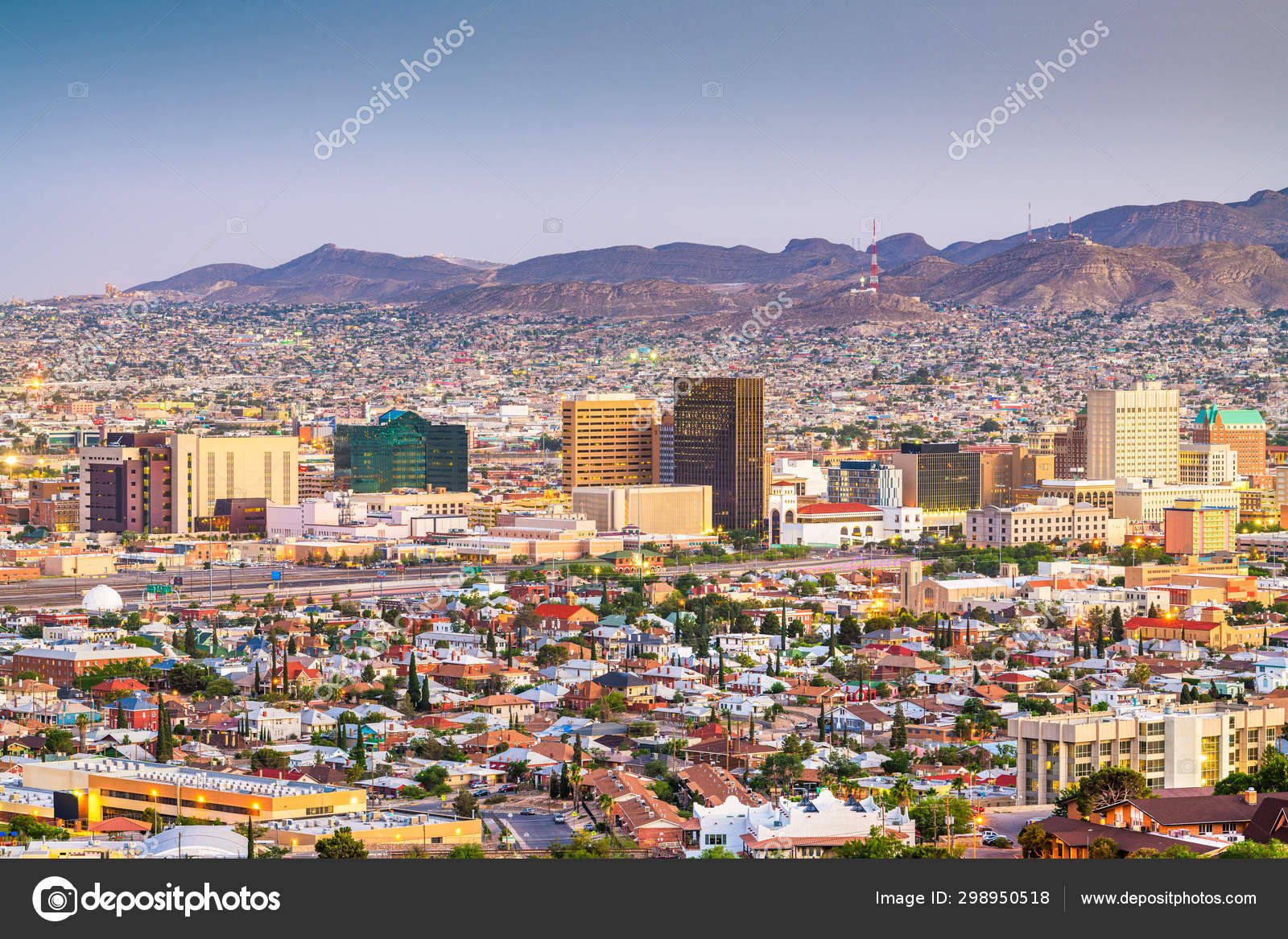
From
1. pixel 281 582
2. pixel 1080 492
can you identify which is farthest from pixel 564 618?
pixel 1080 492

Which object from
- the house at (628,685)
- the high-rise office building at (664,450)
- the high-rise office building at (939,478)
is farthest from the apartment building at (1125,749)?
the high-rise office building at (664,450)

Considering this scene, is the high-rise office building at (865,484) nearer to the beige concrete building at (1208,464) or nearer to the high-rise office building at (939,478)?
the high-rise office building at (939,478)

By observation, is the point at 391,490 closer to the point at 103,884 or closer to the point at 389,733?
the point at 389,733

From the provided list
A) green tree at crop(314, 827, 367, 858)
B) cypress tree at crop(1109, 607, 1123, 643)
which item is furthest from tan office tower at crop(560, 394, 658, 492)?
green tree at crop(314, 827, 367, 858)

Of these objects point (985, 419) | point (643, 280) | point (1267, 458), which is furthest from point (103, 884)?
point (643, 280)

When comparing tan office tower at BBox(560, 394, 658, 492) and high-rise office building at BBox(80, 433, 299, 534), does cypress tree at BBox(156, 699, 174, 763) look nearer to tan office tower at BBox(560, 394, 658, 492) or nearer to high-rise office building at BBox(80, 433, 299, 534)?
high-rise office building at BBox(80, 433, 299, 534)

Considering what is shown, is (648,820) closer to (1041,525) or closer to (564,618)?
(564,618)
